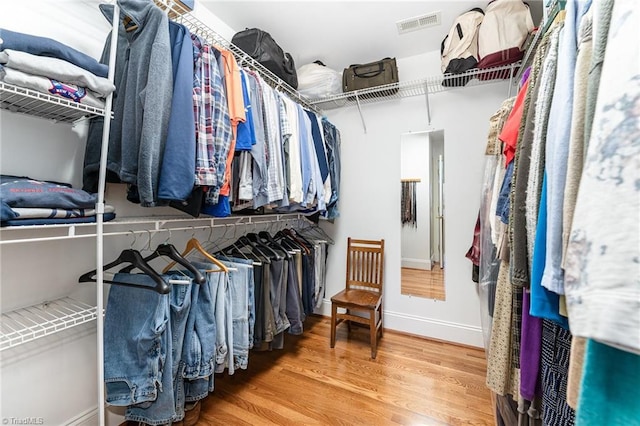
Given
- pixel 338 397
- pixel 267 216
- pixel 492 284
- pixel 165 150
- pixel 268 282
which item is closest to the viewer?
pixel 165 150

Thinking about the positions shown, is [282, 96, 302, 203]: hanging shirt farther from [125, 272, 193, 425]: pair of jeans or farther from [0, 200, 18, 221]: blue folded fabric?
[0, 200, 18, 221]: blue folded fabric

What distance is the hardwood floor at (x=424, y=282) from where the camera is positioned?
7.57ft

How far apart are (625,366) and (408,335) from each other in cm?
222

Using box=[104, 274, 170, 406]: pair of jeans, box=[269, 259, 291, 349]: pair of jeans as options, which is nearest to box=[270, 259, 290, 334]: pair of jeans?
box=[269, 259, 291, 349]: pair of jeans

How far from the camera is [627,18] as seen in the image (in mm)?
368

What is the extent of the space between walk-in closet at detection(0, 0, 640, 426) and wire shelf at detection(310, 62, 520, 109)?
0.08 ft

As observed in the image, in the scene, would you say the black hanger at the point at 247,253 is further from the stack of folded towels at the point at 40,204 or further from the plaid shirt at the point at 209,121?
the stack of folded towels at the point at 40,204

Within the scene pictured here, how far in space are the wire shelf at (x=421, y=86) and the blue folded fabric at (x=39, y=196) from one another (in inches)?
79.2

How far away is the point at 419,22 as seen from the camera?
6.51ft

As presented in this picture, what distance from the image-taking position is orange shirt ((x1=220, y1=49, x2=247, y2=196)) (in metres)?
1.21

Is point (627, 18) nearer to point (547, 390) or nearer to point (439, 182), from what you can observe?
point (547, 390)

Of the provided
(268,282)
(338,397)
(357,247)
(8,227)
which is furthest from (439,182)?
(8,227)

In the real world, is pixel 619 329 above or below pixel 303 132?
below

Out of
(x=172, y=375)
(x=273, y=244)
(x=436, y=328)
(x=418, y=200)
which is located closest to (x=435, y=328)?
(x=436, y=328)
